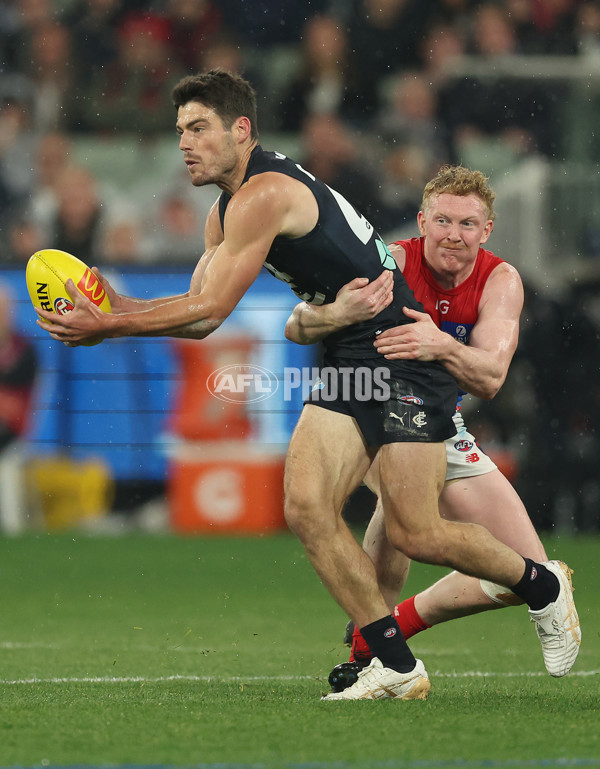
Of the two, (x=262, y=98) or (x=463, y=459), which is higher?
(x=262, y=98)

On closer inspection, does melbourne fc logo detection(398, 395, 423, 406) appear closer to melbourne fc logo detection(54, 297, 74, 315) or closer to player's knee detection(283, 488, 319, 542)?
player's knee detection(283, 488, 319, 542)

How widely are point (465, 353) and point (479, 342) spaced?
0.18 metres

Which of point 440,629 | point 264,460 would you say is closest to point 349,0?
point 264,460

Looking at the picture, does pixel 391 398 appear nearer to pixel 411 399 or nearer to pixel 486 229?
pixel 411 399

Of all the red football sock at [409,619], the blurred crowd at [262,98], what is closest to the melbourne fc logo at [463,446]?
the red football sock at [409,619]

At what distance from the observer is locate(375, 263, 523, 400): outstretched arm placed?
184 inches

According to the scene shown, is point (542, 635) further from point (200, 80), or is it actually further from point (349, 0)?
point (349, 0)

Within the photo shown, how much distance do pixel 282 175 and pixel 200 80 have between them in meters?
0.49

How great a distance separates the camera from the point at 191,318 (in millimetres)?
4414

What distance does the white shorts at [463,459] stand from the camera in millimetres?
5074

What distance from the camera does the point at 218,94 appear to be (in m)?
4.70

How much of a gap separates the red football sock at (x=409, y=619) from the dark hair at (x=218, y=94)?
1.92m

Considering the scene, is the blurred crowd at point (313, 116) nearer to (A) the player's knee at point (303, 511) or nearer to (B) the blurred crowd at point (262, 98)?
(B) the blurred crowd at point (262, 98)

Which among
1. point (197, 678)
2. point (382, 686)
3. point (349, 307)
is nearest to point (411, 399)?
point (349, 307)
